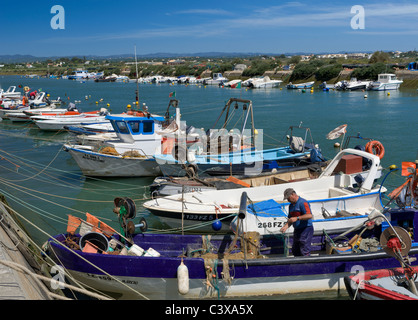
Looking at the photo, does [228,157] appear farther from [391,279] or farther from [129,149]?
[391,279]

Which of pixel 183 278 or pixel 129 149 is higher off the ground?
pixel 129 149

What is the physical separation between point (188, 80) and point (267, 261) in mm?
89399

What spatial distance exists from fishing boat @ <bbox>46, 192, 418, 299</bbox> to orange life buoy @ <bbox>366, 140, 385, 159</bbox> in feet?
19.9

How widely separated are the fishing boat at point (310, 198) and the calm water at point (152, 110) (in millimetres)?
1954

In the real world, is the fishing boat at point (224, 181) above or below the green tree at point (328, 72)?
below

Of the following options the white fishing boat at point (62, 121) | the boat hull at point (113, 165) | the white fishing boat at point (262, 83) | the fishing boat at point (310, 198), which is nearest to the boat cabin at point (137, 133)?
the boat hull at point (113, 165)

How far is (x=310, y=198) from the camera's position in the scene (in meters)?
13.9

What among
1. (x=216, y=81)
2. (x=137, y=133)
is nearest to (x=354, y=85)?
(x=216, y=81)

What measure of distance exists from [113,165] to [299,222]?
12924mm

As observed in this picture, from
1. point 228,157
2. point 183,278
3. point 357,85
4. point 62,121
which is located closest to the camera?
point 183,278

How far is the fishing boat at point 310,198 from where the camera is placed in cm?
1266

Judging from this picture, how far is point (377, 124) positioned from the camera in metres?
36.1

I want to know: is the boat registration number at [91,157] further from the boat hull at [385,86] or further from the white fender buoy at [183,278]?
the boat hull at [385,86]

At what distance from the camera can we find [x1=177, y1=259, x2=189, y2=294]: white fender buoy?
8.31 metres
